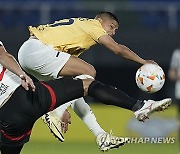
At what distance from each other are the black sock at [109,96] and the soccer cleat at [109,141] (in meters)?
0.49

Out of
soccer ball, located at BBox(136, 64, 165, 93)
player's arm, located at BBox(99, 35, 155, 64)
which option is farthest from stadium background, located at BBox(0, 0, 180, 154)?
soccer ball, located at BBox(136, 64, 165, 93)

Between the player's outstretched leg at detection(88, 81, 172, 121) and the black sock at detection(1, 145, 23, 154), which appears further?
the black sock at detection(1, 145, 23, 154)

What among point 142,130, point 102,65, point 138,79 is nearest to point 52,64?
point 138,79

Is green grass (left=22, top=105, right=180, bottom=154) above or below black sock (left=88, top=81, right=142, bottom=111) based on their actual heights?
below

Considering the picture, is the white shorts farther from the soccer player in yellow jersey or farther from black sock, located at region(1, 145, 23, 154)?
black sock, located at region(1, 145, 23, 154)

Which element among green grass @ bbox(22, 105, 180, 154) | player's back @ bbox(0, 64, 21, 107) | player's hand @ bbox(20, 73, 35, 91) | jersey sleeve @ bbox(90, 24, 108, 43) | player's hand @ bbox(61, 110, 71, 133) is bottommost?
green grass @ bbox(22, 105, 180, 154)

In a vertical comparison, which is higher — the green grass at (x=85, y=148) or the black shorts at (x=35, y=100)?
the black shorts at (x=35, y=100)

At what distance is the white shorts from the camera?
25.7 feet

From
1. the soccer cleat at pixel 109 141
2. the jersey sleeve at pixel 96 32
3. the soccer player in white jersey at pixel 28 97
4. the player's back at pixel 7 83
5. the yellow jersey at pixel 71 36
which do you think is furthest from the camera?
the yellow jersey at pixel 71 36

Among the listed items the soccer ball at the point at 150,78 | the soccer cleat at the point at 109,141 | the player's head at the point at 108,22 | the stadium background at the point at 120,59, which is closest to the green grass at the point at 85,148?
the stadium background at the point at 120,59

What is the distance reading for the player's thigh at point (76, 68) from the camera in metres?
7.70

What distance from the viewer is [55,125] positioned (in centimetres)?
780

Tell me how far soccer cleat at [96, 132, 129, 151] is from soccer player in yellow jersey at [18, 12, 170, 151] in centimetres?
5

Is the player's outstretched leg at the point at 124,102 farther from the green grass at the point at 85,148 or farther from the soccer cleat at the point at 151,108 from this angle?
the green grass at the point at 85,148
